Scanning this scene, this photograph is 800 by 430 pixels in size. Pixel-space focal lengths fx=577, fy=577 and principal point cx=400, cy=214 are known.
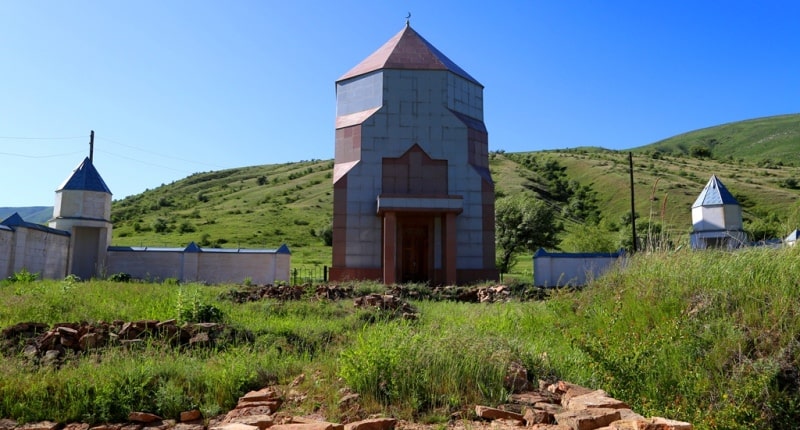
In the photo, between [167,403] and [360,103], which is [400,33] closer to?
[360,103]

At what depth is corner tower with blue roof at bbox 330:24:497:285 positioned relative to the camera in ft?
76.9

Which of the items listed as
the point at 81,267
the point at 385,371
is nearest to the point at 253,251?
the point at 81,267

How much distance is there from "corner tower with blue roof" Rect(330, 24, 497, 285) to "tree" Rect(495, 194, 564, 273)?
17.0 metres

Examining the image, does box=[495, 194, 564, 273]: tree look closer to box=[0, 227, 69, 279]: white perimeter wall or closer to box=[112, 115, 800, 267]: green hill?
box=[112, 115, 800, 267]: green hill

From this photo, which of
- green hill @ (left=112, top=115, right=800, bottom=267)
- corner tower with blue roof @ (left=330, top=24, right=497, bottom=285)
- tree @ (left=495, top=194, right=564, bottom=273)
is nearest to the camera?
corner tower with blue roof @ (left=330, top=24, right=497, bottom=285)

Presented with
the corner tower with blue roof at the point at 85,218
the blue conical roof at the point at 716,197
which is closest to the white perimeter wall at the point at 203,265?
the corner tower with blue roof at the point at 85,218

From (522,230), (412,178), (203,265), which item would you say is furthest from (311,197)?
(412,178)

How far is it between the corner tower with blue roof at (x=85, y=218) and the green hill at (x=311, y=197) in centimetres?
1512

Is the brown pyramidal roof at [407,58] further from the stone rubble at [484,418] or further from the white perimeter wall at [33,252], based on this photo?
the stone rubble at [484,418]

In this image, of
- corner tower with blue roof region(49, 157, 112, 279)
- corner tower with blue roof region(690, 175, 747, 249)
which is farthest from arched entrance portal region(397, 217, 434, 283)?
corner tower with blue roof region(690, 175, 747, 249)

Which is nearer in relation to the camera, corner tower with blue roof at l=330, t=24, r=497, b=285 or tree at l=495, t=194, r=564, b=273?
corner tower with blue roof at l=330, t=24, r=497, b=285

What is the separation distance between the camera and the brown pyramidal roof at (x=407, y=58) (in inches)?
978

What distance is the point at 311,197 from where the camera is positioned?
233 ft

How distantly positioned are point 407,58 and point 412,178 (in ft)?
17.7
